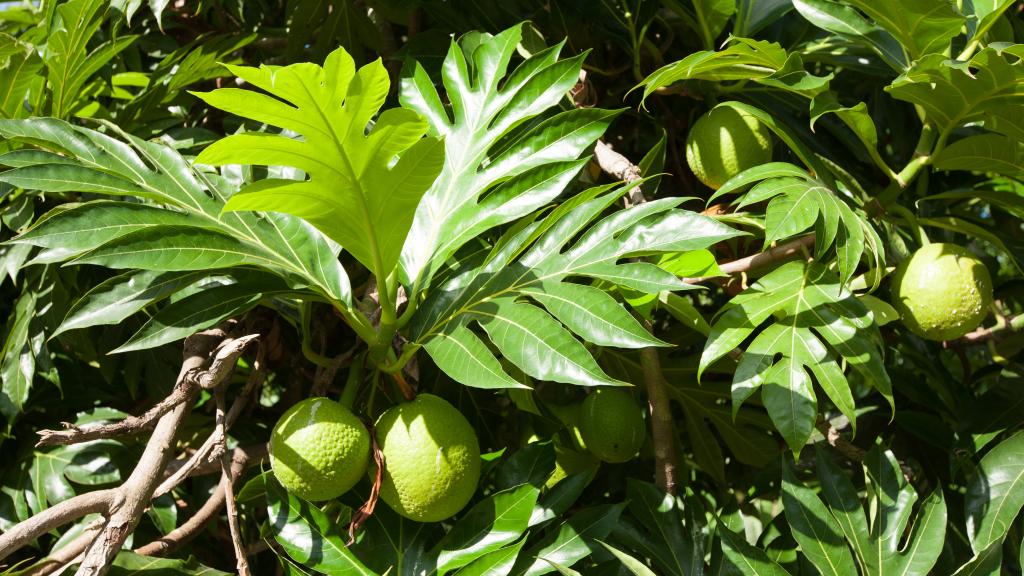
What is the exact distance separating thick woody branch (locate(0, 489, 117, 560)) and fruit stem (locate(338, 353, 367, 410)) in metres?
0.31

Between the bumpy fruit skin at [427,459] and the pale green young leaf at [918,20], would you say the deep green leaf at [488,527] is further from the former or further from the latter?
the pale green young leaf at [918,20]

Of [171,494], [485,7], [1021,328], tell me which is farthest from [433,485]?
[1021,328]

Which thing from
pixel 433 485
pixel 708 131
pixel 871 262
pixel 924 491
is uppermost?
pixel 708 131

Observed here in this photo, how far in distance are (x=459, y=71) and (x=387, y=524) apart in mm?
672

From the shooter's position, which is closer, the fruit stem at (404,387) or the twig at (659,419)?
the fruit stem at (404,387)

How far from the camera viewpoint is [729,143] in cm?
136

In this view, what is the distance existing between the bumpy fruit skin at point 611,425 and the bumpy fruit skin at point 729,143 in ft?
1.24

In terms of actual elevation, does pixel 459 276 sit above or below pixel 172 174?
below

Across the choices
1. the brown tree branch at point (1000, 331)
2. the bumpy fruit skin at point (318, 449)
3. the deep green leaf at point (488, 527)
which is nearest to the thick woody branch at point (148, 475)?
the bumpy fruit skin at point (318, 449)

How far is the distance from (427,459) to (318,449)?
131 millimetres

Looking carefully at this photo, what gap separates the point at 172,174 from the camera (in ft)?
4.01

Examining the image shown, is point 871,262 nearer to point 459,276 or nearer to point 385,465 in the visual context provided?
point 459,276

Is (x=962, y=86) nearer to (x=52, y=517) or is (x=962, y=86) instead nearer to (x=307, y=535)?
(x=307, y=535)

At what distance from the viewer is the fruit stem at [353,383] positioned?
120 centimetres
